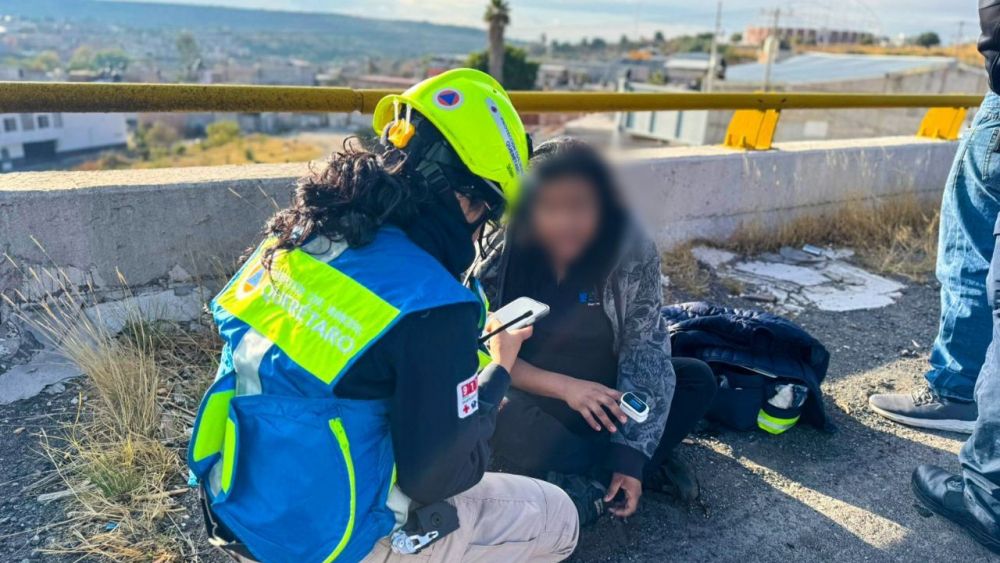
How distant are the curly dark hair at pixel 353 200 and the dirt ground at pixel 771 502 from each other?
1.31m

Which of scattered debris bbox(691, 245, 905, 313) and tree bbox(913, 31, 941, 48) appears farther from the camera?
tree bbox(913, 31, 941, 48)

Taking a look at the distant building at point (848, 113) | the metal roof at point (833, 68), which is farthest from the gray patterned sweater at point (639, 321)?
the metal roof at point (833, 68)

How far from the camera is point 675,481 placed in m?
2.69

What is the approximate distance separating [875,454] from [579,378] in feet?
4.68

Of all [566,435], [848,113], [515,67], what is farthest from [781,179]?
[515,67]

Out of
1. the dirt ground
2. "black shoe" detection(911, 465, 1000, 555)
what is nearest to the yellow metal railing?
the dirt ground

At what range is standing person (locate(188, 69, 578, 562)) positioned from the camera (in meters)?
1.45

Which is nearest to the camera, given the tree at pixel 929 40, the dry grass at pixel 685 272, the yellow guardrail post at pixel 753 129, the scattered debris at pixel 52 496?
the scattered debris at pixel 52 496

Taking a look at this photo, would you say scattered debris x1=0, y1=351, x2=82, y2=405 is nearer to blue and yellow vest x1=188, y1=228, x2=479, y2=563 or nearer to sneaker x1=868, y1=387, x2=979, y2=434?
blue and yellow vest x1=188, y1=228, x2=479, y2=563

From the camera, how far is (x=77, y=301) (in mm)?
3125

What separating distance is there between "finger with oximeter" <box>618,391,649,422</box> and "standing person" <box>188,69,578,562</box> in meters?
0.73

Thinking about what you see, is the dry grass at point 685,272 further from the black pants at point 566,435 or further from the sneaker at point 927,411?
the black pants at point 566,435

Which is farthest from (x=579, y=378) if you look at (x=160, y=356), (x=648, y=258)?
(x=160, y=356)

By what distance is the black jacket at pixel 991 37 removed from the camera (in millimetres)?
2859
